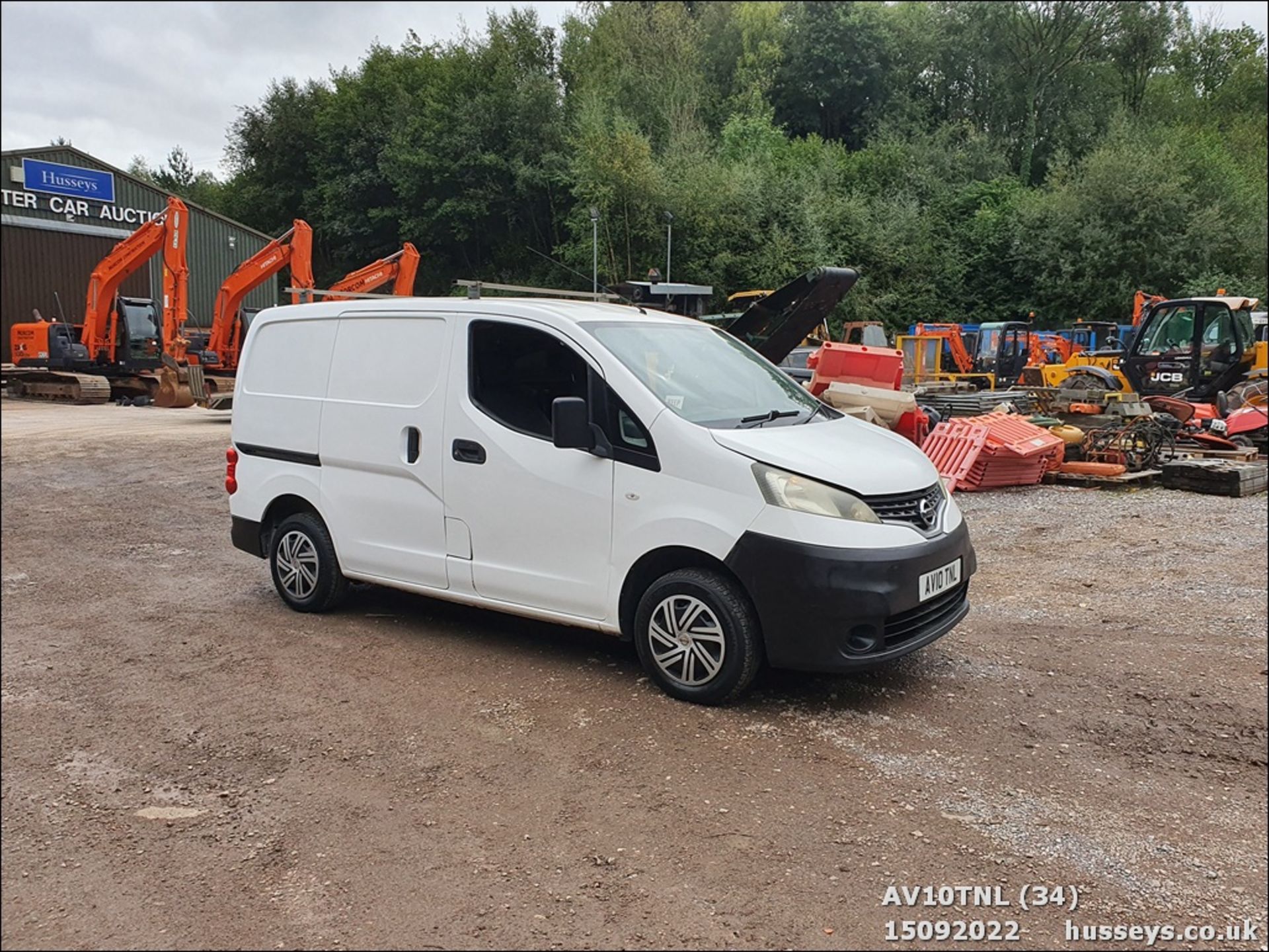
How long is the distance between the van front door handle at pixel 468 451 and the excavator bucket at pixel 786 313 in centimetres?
384

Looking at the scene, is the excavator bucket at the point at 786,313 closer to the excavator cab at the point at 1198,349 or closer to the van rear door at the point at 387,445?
the van rear door at the point at 387,445

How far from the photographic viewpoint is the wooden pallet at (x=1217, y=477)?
997 cm

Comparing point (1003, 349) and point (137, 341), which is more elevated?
point (1003, 349)

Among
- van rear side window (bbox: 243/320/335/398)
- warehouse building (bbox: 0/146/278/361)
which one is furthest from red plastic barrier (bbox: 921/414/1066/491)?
warehouse building (bbox: 0/146/278/361)

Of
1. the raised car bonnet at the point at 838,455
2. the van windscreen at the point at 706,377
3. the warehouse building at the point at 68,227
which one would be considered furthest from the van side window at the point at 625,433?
the warehouse building at the point at 68,227

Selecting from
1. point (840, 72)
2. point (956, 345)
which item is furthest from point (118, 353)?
point (840, 72)

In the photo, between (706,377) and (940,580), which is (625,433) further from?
(940,580)

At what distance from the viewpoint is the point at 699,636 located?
4.16m

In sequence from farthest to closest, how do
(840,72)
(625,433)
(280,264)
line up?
(840,72), (625,433), (280,264)

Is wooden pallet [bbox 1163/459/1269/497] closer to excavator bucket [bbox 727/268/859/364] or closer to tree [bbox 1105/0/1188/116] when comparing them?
tree [bbox 1105/0/1188/116]

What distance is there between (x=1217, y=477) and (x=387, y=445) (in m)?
9.18

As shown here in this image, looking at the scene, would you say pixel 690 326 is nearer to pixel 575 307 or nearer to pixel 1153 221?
pixel 575 307

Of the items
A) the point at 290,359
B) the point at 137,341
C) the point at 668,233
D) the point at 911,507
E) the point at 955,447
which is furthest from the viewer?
Answer: the point at 137,341

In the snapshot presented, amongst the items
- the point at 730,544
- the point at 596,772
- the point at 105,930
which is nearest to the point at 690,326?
the point at 730,544
